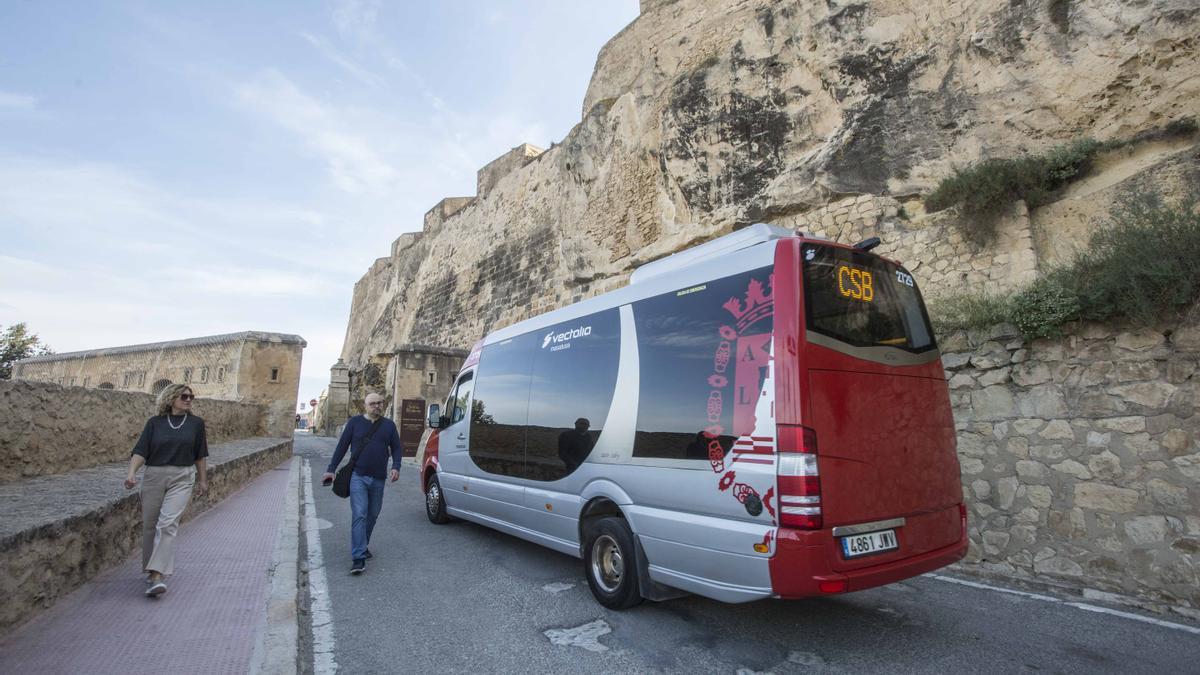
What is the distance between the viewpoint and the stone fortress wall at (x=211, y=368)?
62.4 ft

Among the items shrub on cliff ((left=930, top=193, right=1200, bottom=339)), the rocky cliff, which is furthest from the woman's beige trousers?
the rocky cliff

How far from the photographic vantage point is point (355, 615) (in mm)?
3717

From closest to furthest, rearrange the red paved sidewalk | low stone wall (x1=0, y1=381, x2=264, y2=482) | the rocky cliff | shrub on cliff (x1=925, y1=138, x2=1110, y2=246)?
the red paved sidewalk < low stone wall (x1=0, y1=381, x2=264, y2=482) < the rocky cliff < shrub on cliff (x1=925, y1=138, x2=1110, y2=246)

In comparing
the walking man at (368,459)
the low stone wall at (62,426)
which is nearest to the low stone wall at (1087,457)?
the walking man at (368,459)

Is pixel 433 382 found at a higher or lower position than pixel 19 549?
higher

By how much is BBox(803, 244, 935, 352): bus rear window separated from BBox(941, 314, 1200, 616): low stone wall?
2.16 m

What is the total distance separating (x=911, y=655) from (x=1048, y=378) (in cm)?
329

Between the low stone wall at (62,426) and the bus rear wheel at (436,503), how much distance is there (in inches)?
148

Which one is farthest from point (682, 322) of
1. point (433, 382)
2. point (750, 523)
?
point (433, 382)

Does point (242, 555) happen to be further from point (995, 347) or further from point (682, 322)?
point (995, 347)

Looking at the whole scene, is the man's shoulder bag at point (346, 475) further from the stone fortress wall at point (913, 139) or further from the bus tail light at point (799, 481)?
the stone fortress wall at point (913, 139)

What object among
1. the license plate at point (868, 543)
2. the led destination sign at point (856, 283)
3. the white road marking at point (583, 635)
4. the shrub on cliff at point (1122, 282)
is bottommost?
the white road marking at point (583, 635)

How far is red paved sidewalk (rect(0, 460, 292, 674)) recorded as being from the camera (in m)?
2.74

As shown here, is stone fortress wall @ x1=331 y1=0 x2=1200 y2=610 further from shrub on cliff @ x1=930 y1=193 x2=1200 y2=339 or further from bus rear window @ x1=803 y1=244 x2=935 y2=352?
bus rear window @ x1=803 y1=244 x2=935 y2=352
